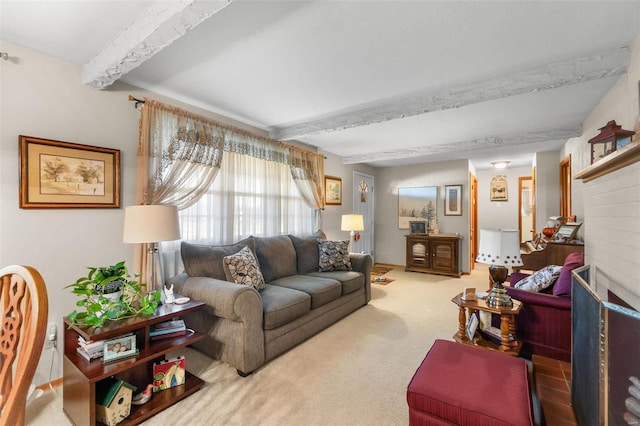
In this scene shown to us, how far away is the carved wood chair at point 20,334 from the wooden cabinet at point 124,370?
771mm

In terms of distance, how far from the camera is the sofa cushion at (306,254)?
387cm

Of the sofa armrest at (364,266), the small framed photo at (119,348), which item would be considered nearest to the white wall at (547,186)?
the sofa armrest at (364,266)

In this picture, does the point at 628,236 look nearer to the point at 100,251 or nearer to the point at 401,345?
the point at 401,345

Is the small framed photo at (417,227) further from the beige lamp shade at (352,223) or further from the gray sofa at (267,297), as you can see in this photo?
the gray sofa at (267,297)

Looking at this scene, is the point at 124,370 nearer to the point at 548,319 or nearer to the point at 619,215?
the point at 548,319

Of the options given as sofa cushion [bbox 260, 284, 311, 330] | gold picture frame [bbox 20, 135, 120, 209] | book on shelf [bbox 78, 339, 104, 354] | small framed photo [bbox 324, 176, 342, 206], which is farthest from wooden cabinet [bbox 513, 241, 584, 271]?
gold picture frame [bbox 20, 135, 120, 209]

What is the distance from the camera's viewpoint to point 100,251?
2.39 m

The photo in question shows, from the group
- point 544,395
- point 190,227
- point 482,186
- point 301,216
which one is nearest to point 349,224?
point 301,216

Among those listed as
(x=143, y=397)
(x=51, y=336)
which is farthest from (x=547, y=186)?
(x=51, y=336)

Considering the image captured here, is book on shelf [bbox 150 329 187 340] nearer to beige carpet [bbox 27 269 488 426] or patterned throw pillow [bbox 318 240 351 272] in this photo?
beige carpet [bbox 27 269 488 426]

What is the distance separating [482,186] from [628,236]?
20.9ft

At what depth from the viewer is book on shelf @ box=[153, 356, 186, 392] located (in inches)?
79.7

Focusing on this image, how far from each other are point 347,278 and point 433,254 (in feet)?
10.2

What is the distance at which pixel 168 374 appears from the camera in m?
2.05
